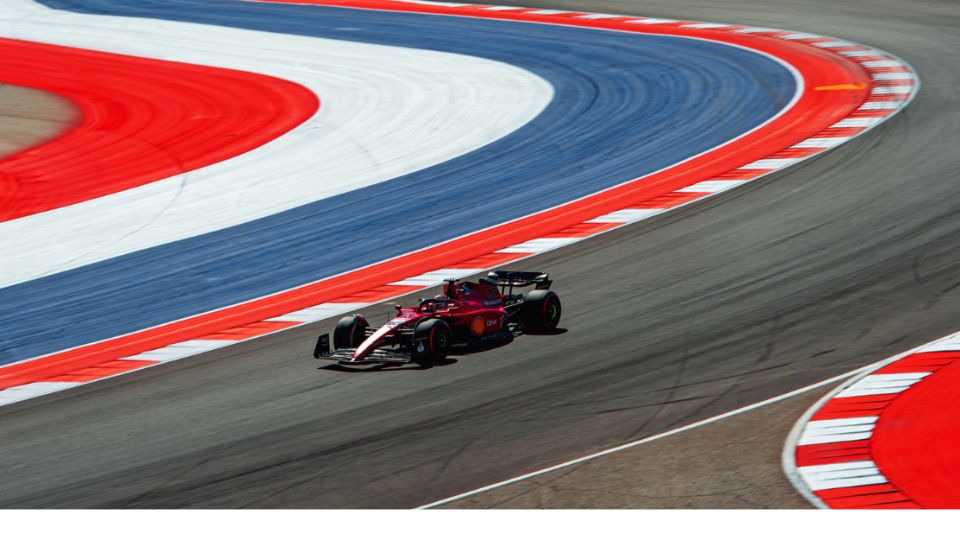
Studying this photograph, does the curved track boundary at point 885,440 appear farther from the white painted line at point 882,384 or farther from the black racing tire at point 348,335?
the black racing tire at point 348,335

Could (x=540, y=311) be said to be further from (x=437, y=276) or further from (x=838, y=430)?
(x=838, y=430)

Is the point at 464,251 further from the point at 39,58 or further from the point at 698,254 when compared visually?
the point at 39,58

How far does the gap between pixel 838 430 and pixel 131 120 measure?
682 inches

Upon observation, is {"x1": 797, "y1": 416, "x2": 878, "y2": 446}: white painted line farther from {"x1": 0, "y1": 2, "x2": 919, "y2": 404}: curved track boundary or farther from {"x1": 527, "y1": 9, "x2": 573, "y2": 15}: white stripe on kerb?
{"x1": 527, "y1": 9, "x2": 573, "y2": 15}: white stripe on kerb

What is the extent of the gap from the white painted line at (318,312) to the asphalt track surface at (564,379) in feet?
1.10

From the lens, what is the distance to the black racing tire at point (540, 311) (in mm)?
12883

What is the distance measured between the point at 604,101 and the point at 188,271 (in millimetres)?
8860

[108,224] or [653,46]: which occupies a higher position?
[653,46]

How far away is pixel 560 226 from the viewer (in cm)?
1686

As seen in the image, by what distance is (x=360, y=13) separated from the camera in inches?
1256

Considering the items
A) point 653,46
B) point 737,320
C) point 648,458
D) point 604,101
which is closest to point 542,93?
point 604,101

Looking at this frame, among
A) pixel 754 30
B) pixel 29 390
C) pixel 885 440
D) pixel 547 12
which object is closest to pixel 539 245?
pixel 29 390

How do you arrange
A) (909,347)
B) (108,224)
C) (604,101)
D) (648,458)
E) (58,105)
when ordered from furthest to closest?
(58,105)
(604,101)
(108,224)
(909,347)
(648,458)

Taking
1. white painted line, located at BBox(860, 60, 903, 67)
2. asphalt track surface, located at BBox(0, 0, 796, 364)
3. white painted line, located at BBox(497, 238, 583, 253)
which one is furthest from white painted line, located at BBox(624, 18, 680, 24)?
white painted line, located at BBox(497, 238, 583, 253)
